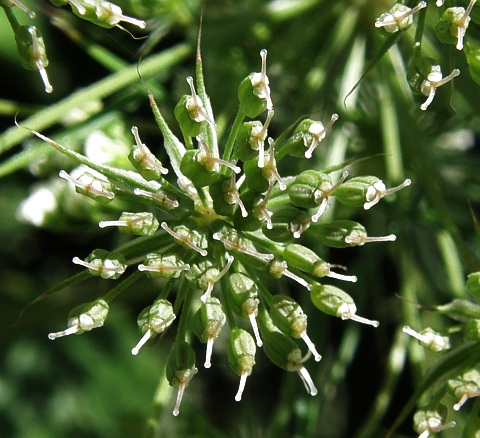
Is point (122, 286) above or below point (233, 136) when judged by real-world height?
below

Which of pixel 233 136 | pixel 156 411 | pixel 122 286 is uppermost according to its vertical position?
pixel 233 136

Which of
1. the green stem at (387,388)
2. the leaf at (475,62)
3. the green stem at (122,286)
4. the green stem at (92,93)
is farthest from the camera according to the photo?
the green stem at (387,388)

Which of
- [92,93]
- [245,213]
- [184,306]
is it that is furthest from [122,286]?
[92,93]

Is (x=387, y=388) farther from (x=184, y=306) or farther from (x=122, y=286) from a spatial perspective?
(x=122, y=286)

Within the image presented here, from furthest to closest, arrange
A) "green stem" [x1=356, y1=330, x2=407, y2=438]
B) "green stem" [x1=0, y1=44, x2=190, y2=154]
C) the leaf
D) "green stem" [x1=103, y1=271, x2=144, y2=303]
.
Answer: "green stem" [x1=356, y1=330, x2=407, y2=438], "green stem" [x1=0, y1=44, x2=190, y2=154], the leaf, "green stem" [x1=103, y1=271, x2=144, y2=303]

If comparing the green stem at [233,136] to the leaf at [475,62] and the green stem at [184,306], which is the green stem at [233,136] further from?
the leaf at [475,62]

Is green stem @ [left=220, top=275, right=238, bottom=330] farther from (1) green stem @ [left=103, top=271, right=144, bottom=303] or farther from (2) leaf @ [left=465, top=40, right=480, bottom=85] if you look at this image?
(2) leaf @ [left=465, top=40, right=480, bottom=85]

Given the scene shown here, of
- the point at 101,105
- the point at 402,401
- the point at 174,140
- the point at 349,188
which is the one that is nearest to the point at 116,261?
the point at 174,140

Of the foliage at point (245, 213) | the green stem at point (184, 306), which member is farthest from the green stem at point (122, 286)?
the green stem at point (184, 306)

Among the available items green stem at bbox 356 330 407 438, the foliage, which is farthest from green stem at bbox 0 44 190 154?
green stem at bbox 356 330 407 438
